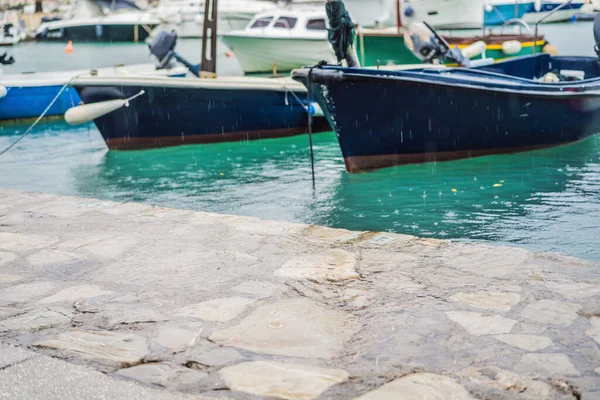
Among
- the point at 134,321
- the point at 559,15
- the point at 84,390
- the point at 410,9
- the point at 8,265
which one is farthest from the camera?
the point at 559,15

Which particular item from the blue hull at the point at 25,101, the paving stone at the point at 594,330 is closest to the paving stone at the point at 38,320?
the paving stone at the point at 594,330

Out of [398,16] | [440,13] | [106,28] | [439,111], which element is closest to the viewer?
[439,111]

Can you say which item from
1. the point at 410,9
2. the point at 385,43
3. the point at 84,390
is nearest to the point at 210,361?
the point at 84,390

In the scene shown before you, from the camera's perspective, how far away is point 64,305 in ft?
11.5

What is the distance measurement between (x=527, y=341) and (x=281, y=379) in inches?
40.5

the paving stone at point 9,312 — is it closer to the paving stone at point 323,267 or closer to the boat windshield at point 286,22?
the paving stone at point 323,267

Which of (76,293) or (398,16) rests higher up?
(398,16)

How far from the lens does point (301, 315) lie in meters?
3.27

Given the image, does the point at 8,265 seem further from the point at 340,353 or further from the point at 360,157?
the point at 360,157

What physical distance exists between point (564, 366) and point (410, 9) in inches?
1025

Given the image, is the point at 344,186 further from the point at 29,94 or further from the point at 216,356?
the point at 29,94

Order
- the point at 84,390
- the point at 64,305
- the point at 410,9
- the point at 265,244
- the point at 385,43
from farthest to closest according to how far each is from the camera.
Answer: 1. the point at 410,9
2. the point at 385,43
3. the point at 265,244
4. the point at 64,305
5. the point at 84,390

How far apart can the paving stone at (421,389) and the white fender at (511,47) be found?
20.9m

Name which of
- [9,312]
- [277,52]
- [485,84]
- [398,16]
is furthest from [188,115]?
[277,52]
